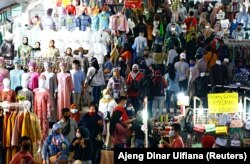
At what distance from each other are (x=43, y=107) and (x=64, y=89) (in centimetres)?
38

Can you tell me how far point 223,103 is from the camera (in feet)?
33.3

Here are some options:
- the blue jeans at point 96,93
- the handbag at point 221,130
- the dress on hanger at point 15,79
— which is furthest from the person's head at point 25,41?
the handbag at point 221,130

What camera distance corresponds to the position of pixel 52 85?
33.4ft

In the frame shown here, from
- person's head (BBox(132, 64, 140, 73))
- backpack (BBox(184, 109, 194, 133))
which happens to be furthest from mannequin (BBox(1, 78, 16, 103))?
backpack (BBox(184, 109, 194, 133))

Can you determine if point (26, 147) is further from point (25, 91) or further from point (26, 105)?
point (25, 91)

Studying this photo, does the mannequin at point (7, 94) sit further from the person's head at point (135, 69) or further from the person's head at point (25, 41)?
the person's head at point (135, 69)

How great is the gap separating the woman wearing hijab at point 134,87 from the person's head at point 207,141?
0.88 meters

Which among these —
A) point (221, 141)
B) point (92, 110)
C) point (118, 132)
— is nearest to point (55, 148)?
point (92, 110)

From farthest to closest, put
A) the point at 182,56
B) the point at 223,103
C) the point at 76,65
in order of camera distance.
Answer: the point at 182,56
the point at 76,65
the point at 223,103

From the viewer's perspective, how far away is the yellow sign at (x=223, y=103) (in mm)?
9984

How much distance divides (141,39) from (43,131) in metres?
1.92

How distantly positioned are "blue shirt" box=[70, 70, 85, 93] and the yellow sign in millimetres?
1502

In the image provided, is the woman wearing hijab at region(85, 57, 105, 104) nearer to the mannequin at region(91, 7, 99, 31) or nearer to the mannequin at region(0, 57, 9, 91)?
the mannequin at region(91, 7, 99, 31)

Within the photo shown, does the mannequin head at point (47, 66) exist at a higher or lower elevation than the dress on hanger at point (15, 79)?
higher
